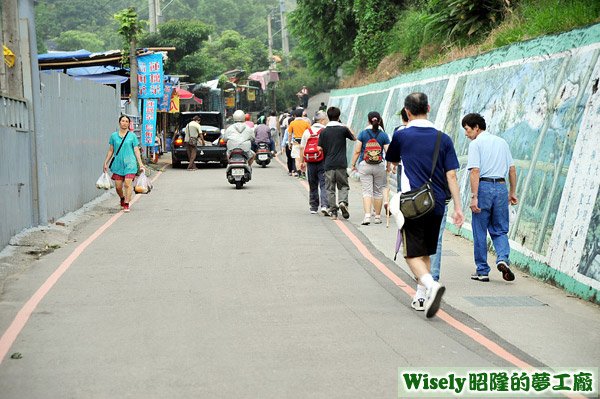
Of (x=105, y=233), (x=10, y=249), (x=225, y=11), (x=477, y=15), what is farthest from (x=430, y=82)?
(x=225, y=11)

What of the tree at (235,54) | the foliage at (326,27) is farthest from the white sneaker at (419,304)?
the tree at (235,54)

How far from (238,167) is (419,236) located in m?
14.8

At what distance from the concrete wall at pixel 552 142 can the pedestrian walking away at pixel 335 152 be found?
213cm

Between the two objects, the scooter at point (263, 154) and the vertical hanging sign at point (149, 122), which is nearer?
the scooter at point (263, 154)

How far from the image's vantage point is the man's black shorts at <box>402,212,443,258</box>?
8812 mm

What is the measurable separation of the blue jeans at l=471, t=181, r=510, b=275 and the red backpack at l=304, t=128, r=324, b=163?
690 cm

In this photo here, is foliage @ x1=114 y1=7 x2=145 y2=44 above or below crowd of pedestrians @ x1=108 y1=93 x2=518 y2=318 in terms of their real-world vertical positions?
above

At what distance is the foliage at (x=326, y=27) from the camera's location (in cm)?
4109

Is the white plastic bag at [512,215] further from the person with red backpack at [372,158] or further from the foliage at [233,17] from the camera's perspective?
the foliage at [233,17]

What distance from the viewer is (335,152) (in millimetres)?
16656

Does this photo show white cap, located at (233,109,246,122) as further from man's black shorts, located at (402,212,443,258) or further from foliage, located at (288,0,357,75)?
foliage, located at (288,0,357,75)

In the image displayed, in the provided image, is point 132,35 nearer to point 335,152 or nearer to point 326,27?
point 326,27

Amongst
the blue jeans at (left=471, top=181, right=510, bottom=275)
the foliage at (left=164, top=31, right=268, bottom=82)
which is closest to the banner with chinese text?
the blue jeans at (left=471, top=181, right=510, bottom=275)

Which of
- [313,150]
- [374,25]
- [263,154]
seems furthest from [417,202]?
[374,25]
